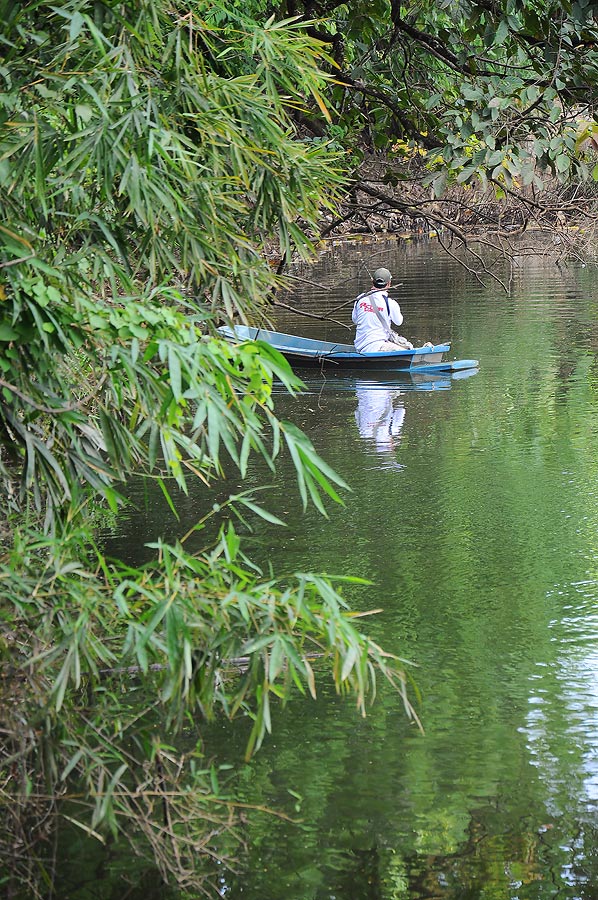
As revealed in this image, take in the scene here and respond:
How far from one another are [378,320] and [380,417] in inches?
120

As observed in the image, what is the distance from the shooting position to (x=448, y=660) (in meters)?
5.95

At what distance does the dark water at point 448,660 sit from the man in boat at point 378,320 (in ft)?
5.89

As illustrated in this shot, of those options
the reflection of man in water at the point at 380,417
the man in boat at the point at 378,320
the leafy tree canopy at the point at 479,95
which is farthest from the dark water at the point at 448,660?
the leafy tree canopy at the point at 479,95

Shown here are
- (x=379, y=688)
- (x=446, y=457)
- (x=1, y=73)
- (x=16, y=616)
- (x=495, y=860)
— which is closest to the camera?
(x=16, y=616)

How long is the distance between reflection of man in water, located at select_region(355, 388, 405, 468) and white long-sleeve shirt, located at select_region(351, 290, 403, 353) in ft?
4.49

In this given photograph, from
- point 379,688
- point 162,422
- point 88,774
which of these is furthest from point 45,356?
point 379,688

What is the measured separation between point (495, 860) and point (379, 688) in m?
1.57

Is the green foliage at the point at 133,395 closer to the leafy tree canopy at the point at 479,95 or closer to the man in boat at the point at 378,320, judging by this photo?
the leafy tree canopy at the point at 479,95

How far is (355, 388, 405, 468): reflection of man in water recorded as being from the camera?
35.4 feet

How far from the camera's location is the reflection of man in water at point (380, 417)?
424 inches

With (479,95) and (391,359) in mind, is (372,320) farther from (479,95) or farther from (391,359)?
(479,95)

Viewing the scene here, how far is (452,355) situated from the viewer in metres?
15.3

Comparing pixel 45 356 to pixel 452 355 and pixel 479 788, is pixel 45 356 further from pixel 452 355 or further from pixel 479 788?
pixel 452 355

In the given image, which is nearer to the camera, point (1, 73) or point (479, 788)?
point (1, 73)
